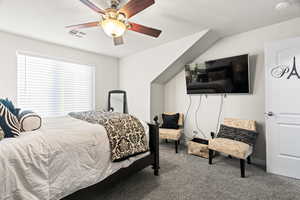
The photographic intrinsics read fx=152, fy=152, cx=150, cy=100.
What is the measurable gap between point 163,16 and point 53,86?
9.49 feet

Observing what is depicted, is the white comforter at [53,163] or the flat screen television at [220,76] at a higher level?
the flat screen television at [220,76]

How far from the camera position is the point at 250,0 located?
6.37 ft

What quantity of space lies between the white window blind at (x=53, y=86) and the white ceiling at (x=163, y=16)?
63cm

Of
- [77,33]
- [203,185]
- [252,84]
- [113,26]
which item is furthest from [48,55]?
[252,84]

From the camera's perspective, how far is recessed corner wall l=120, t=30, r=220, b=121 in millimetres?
3197

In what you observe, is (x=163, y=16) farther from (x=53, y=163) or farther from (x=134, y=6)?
(x=53, y=163)

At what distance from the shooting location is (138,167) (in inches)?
81.9

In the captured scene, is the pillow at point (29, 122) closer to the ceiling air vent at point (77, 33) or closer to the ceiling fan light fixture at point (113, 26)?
the ceiling fan light fixture at point (113, 26)

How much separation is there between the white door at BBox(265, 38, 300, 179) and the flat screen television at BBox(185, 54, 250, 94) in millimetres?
401

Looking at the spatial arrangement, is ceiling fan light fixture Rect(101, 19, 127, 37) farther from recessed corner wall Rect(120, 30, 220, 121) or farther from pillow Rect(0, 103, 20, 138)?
recessed corner wall Rect(120, 30, 220, 121)

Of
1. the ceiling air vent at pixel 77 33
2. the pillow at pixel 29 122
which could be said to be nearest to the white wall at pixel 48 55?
the ceiling air vent at pixel 77 33

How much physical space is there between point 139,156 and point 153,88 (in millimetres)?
2129

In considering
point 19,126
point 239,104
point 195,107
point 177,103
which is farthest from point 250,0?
point 19,126

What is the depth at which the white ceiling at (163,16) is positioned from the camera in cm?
201
